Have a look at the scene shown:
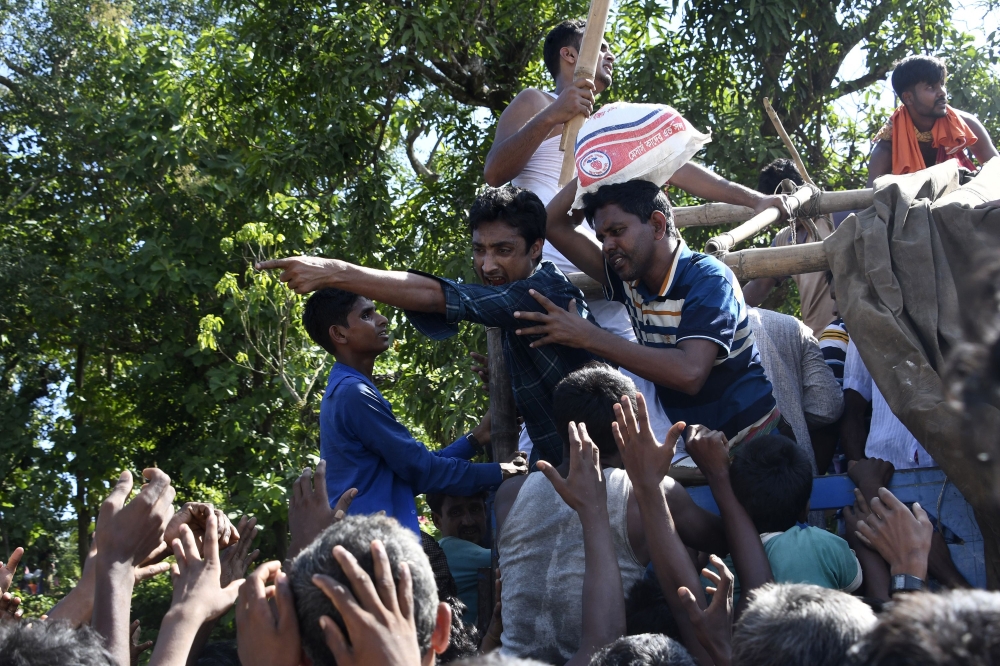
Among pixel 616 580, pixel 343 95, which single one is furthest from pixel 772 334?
pixel 343 95

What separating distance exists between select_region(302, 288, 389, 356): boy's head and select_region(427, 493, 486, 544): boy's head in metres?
0.70

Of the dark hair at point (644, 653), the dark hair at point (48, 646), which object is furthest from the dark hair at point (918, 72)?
the dark hair at point (48, 646)

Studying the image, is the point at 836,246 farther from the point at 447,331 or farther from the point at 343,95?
the point at 343,95

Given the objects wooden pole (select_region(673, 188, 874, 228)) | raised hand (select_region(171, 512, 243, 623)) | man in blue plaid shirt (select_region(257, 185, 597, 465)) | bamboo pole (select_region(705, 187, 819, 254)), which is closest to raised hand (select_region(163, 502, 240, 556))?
raised hand (select_region(171, 512, 243, 623))

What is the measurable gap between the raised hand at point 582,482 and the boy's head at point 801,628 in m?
0.79

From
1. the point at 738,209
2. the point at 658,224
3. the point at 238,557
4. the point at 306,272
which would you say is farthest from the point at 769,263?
the point at 238,557

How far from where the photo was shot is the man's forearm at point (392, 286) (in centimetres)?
311

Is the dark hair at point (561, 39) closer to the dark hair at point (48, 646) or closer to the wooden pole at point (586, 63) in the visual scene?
the wooden pole at point (586, 63)

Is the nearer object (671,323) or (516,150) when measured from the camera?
(671,323)

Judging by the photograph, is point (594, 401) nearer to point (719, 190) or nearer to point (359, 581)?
point (359, 581)

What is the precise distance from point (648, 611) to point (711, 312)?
92 cm

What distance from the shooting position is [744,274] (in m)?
3.77

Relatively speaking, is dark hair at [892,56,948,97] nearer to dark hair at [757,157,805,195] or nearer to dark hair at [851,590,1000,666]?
dark hair at [757,157,805,195]

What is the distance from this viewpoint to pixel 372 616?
1.74 metres
